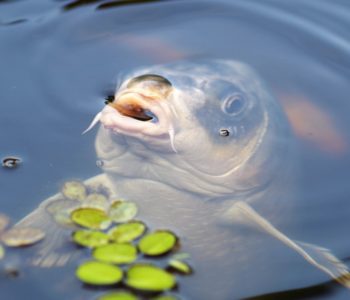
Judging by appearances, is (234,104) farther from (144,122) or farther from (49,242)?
(49,242)

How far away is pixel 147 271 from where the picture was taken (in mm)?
2764

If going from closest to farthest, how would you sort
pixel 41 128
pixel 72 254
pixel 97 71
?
1. pixel 72 254
2. pixel 41 128
3. pixel 97 71

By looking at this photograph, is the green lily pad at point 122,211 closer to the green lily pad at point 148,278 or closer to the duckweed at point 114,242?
the duckweed at point 114,242

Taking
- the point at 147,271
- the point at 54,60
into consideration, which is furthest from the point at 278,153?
the point at 54,60

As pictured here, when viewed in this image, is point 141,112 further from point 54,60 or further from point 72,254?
point 54,60

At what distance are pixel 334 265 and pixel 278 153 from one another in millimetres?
674

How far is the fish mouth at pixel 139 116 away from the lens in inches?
124

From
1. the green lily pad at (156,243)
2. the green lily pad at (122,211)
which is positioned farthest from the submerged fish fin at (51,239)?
the green lily pad at (156,243)

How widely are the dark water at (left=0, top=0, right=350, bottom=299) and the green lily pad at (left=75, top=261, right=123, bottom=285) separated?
90mm

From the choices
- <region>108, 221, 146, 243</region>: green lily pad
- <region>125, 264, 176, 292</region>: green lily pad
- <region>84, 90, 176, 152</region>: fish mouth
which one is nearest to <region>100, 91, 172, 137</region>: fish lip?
<region>84, 90, 176, 152</region>: fish mouth

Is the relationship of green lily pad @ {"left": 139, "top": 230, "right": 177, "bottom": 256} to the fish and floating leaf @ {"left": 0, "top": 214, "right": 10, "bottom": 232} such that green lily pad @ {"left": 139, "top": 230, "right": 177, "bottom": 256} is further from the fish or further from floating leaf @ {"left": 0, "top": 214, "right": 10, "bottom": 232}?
floating leaf @ {"left": 0, "top": 214, "right": 10, "bottom": 232}

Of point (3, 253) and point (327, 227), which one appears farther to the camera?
point (327, 227)

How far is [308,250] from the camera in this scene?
10.2 ft

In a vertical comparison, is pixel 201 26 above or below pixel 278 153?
above
